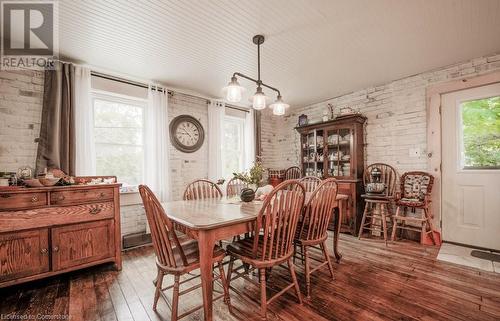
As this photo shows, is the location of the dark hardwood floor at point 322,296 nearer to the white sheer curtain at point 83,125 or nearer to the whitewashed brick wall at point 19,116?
the white sheer curtain at point 83,125

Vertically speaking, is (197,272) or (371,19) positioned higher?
(371,19)

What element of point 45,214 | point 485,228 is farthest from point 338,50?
point 45,214

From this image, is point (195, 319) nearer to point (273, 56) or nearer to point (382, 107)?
point (273, 56)

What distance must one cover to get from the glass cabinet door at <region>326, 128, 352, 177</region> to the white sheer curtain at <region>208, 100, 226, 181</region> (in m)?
2.05

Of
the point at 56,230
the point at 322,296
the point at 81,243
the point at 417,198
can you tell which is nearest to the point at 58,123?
the point at 56,230

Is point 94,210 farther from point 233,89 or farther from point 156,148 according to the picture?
point 233,89

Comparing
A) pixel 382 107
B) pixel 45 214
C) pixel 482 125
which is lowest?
pixel 45 214

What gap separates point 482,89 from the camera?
2.88m

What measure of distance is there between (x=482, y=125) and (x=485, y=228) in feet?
4.45

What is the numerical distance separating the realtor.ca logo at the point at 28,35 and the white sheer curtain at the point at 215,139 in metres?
2.25

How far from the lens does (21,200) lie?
1.99m

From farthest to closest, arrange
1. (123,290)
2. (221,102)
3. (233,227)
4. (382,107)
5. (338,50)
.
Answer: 1. (221,102)
2. (382,107)
3. (338,50)
4. (123,290)
5. (233,227)

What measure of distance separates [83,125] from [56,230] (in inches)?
53.5

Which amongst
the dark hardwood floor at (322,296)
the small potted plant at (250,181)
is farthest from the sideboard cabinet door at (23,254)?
the small potted plant at (250,181)
